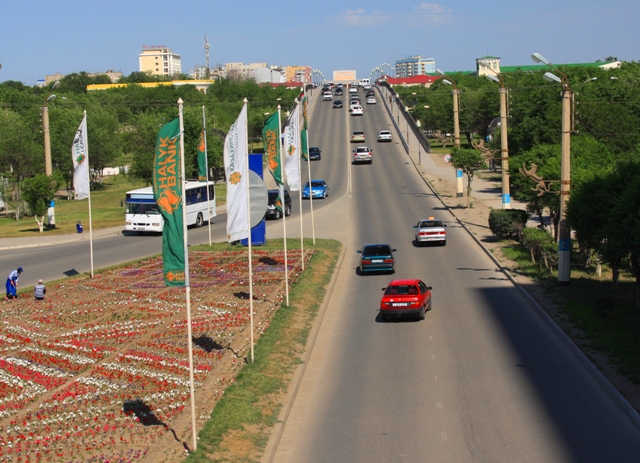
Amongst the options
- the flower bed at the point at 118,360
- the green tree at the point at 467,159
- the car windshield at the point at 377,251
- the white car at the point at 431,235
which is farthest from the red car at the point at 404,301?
the green tree at the point at 467,159

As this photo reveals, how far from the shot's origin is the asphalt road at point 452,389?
1491 cm

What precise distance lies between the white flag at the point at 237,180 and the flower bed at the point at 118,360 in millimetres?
3654

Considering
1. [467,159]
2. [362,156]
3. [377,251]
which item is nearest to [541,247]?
[377,251]

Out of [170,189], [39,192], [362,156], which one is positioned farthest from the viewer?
[362,156]

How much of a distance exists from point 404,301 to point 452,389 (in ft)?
22.3

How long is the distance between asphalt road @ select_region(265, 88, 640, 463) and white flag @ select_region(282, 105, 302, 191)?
4888 millimetres

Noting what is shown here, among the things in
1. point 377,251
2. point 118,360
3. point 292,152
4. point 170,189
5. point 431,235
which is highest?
point 292,152

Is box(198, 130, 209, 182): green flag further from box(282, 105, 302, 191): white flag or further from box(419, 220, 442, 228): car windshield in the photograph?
box(419, 220, 442, 228): car windshield

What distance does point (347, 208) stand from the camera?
56.5 meters

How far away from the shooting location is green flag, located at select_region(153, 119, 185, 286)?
47.6ft

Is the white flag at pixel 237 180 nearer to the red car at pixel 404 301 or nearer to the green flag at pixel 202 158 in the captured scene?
the red car at pixel 404 301

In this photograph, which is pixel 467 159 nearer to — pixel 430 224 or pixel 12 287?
pixel 430 224

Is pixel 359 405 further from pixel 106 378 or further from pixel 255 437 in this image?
pixel 106 378

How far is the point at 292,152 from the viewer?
3089 cm
